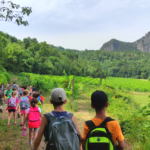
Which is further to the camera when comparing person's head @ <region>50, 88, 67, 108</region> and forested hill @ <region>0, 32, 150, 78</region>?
forested hill @ <region>0, 32, 150, 78</region>

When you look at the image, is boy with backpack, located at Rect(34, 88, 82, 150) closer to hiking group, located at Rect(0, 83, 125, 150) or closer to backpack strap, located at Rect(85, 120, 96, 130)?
hiking group, located at Rect(0, 83, 125, 150)

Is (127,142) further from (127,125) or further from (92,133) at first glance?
(92,133)

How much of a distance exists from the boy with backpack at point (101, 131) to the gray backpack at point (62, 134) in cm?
14

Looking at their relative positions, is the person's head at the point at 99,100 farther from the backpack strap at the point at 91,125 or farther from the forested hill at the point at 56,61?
the forested hill at the point at 56,61

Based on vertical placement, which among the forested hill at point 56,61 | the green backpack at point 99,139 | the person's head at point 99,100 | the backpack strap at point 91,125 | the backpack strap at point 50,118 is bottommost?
the green backpack at point 99,139

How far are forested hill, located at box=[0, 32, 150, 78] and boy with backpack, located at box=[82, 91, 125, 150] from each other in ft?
18.0

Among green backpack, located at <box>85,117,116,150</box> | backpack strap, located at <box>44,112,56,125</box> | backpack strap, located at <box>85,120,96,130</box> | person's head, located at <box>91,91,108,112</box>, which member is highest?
person's head, located at <box>91,91,108,112</box>

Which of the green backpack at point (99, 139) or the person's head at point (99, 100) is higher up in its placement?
the person's head at point (99, 100)

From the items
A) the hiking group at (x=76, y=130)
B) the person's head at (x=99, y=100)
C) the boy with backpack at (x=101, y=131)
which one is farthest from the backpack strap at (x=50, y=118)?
the person's head at (x=99, y=100)

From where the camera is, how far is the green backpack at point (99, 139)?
149cm

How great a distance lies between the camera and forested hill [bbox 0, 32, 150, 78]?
101ft

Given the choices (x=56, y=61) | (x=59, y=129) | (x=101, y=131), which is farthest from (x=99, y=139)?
(x=56, y=61)

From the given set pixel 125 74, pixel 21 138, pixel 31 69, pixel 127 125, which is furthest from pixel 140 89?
pixel 125 74

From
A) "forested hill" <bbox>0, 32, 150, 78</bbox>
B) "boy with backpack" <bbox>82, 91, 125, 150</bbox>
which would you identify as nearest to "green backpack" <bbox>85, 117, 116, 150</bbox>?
"boy with backpack" <bbox>82, 91, 125, 150</bbox>
